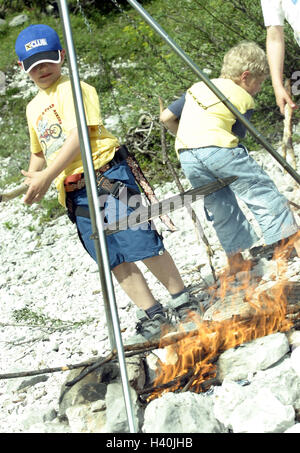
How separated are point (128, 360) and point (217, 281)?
808 mm

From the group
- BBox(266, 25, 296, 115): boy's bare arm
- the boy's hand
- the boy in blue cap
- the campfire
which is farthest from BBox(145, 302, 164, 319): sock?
BBox(266, 25, 296, 115): boy's bare arm

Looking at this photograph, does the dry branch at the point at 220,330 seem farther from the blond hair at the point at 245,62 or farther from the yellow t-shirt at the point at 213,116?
the blond hair at the point at 245,62

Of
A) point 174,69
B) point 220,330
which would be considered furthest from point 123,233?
point 174,69

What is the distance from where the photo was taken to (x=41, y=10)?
9078mm

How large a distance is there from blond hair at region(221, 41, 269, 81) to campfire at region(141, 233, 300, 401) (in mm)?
872

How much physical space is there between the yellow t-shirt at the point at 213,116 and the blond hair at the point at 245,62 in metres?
0.04

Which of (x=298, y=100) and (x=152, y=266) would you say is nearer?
(x=152, y=266)

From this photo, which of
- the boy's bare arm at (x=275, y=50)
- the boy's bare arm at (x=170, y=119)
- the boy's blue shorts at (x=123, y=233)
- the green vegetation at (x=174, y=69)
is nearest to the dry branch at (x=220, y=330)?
the boy's blue shorts at (x=123, y=233)

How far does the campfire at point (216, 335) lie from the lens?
2.16 metres

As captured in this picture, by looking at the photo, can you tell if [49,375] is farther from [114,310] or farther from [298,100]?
[298,100]

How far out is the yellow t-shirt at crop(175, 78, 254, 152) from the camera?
2.51 metres

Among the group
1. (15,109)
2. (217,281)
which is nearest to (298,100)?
(217,281)

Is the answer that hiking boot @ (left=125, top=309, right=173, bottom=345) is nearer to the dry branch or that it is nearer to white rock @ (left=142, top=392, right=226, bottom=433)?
the dry branch

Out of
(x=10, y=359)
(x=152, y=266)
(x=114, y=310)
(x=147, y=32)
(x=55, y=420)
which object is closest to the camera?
(x=114, y=310)
